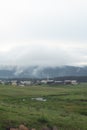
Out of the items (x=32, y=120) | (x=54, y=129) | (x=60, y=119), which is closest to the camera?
(x=54, y=129)

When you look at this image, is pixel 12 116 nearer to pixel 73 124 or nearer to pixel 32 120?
pixel 32 120

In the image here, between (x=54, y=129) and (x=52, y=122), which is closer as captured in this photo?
(x=54, y=129)

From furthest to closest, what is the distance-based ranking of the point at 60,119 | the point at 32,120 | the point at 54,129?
the point at 60,119
the point at 32,120
the point at 54,129

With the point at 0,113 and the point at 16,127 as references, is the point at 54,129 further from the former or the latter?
the point at 0,113

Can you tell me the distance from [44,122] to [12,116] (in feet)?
12.3

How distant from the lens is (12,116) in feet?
140

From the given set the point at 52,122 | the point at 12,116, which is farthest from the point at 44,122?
the point at 12,116

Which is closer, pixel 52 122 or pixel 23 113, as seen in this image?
pixel 52 122

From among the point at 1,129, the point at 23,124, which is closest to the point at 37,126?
the point at 23,124

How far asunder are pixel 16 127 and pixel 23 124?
4.80 feet

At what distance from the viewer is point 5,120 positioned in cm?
4031

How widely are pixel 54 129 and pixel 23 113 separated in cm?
896

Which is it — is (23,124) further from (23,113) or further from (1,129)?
(23,113)

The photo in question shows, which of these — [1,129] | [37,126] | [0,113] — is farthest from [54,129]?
[0,113]
